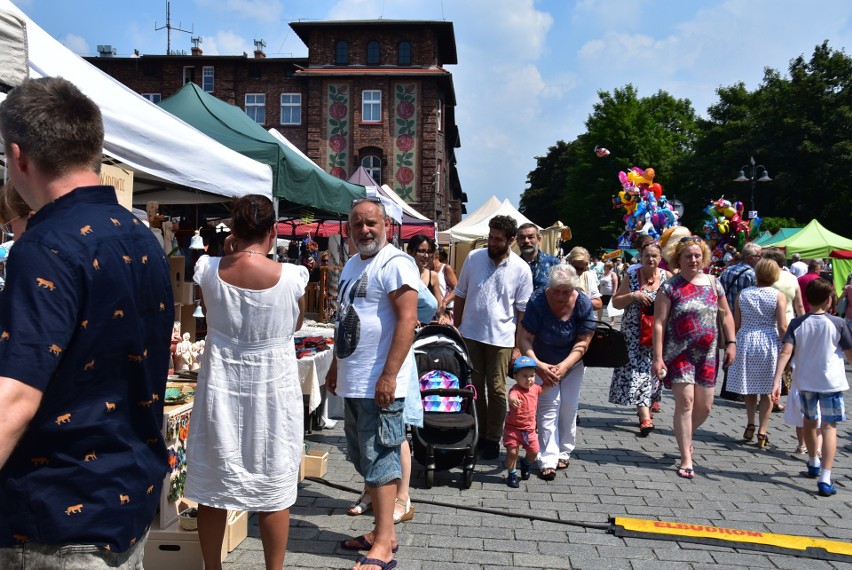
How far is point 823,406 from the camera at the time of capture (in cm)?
566

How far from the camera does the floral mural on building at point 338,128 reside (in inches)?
1479

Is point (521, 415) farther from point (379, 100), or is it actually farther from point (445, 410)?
point (379, 100)

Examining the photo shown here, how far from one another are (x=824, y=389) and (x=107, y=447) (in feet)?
18.0

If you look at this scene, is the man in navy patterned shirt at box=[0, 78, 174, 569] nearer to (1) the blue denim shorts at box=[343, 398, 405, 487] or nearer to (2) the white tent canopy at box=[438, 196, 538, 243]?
(1) the blue denim shorts at box=[343, 398, 405, 487]

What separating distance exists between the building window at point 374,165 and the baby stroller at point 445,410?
32.4 meters

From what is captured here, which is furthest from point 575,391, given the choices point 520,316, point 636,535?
point 636,535

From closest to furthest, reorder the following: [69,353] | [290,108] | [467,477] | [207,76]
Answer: [69,353], [467,477], [290,108], [207,76]

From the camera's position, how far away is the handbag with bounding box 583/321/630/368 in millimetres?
5902

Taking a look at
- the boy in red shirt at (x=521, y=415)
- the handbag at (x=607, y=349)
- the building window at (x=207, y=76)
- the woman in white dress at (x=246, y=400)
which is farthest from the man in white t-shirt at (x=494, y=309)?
the building window at (x=207, y=76)

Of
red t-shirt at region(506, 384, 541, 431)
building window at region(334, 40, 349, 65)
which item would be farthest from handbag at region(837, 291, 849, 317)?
building window at region(334, 40, 349, 65)

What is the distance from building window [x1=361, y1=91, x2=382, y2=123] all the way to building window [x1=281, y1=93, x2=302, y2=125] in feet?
12.9

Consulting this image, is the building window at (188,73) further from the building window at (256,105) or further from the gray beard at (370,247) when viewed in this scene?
the gray beard at (370,247)

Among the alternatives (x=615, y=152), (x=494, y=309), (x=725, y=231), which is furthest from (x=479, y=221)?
(x=615, y=152)

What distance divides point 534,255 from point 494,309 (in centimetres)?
116
